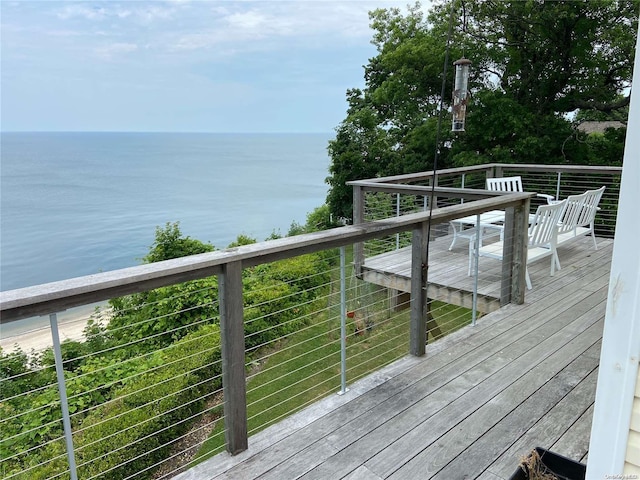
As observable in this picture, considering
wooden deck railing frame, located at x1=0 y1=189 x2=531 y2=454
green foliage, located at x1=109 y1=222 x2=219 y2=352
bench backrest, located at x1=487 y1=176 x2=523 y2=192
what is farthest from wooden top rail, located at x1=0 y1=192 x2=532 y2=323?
green foliage, located at x1=109 y1=222 x2=219 y2=352

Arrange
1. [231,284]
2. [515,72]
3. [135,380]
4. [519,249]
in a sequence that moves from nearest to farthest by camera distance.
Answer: [231,284] < [519,249] < [135,380] < [515,72]

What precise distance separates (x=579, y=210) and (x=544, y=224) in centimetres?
93

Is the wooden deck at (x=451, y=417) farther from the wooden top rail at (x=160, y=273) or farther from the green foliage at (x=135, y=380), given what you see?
the wooden top rail at (x=160, y=273)

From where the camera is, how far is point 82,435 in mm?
4914

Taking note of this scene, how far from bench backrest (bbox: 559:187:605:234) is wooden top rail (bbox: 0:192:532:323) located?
2913mm

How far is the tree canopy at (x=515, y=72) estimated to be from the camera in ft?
35.7

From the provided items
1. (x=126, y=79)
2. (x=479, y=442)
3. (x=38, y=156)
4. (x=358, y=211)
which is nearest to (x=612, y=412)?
(x=479, y=442)

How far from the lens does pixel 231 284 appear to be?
195 centimetres

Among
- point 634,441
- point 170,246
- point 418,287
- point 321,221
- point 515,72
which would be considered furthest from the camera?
point 321,221

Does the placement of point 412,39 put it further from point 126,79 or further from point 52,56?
point 126,79

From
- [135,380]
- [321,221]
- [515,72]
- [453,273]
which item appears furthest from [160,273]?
[321,221]

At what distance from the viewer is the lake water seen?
75.9ft

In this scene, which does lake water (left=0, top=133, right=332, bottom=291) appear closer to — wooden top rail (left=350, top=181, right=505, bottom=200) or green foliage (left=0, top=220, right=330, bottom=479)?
green foliage (left=0, top=220, right=330, bottom=479)

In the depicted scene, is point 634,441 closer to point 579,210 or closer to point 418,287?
point 418,287
